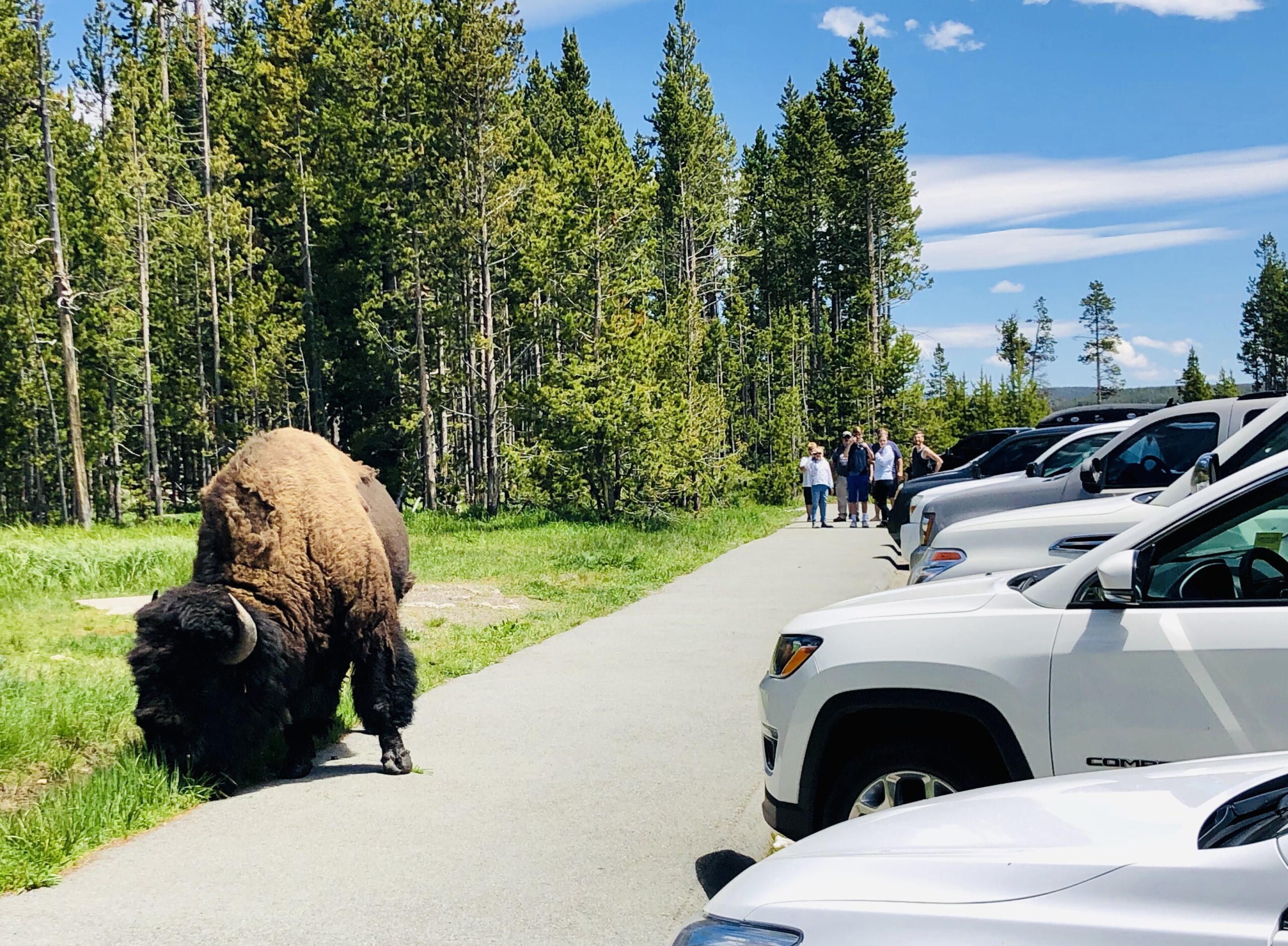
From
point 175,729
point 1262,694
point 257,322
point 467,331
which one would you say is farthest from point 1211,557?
point 257,322

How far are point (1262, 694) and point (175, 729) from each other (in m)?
5.39

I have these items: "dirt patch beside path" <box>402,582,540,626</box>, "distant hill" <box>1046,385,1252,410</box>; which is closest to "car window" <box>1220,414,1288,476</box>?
"dirt patch beside path" <box>402,582,540,626</box>

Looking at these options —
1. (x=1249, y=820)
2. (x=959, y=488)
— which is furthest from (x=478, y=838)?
(x=959, y=488)

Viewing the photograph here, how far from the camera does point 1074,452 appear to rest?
13867mm

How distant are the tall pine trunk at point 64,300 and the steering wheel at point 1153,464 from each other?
32.5 m

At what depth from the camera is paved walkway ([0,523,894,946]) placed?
15.1 feet

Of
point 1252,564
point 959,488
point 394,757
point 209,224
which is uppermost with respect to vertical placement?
point 209,224

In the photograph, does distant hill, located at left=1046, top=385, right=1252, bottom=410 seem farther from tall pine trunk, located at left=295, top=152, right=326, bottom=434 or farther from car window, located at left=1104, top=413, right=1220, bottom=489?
car window, located at left=1104, top=413, right=1220, bottom=489

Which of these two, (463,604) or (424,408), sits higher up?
(424,408)

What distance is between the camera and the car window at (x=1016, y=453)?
17.9 m

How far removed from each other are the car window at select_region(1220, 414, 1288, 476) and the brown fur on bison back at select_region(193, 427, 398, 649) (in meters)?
5.13

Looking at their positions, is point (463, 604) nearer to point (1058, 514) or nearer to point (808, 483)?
point (1058, 514)

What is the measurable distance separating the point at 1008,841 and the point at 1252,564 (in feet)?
8.36

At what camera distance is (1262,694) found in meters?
3.67
